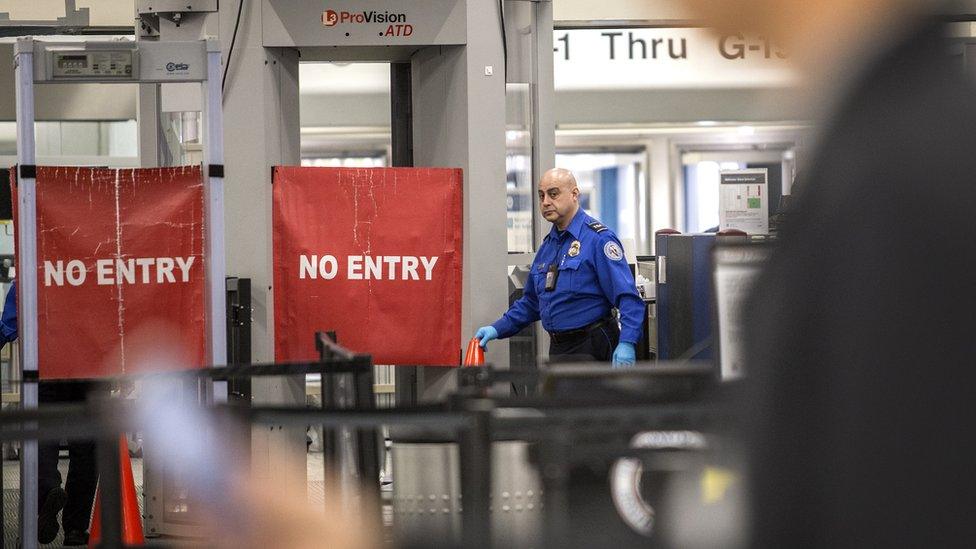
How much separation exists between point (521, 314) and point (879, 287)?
15.6 feet

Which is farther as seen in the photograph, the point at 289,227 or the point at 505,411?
the point at 289,227

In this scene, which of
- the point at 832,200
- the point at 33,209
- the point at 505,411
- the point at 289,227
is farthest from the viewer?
the point at 289,227

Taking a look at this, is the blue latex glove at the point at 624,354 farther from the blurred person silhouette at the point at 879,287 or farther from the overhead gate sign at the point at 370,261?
the blurred person silhouette at the point at 879,287

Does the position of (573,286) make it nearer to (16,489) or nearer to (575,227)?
(575,227)

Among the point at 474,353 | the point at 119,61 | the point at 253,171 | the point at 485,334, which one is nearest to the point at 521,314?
the point at 485,334

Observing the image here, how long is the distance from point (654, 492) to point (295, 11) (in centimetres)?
397

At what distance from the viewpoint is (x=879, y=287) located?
1.00 m

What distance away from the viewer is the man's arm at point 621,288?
553cm

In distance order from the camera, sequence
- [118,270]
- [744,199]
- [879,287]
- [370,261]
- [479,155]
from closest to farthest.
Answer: [879,287], [118,270], [744,199], [370,261], [479,155]

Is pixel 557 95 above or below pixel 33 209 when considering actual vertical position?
above

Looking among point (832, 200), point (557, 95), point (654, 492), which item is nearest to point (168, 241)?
point (654, 492)

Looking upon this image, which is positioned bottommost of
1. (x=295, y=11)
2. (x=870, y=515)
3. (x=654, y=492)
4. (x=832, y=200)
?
(x=654, y=492)

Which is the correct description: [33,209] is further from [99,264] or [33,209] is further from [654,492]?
[654,492]

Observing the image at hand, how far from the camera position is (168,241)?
14.8 feet
